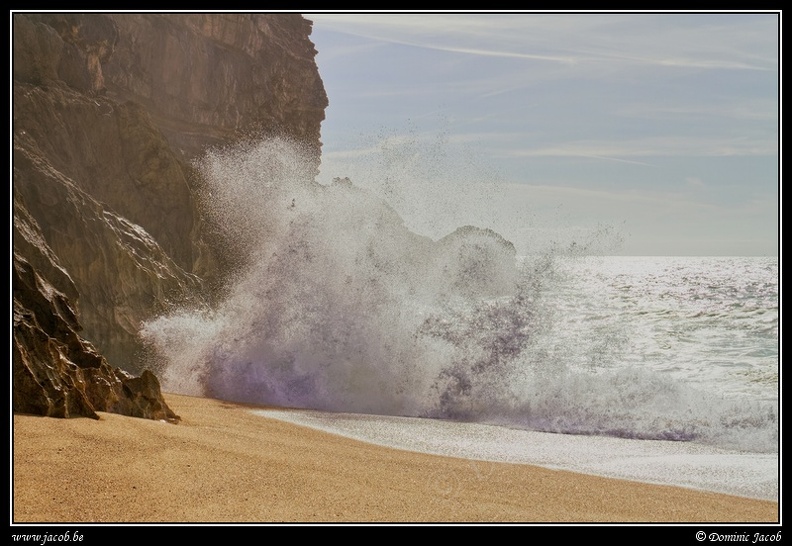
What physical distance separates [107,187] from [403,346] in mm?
10047

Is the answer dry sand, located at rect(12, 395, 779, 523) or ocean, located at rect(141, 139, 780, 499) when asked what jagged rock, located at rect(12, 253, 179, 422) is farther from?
ocean, located at rect(141, 139, 780, 499)

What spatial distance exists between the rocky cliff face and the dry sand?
762 millimetres

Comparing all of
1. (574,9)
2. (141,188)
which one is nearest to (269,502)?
(574,9)

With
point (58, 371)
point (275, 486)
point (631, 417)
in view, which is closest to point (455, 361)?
point (631, 417)

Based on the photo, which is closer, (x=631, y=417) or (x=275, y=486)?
(x=275, y=486)

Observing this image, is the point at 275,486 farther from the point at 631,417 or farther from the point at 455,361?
the point at 455,361

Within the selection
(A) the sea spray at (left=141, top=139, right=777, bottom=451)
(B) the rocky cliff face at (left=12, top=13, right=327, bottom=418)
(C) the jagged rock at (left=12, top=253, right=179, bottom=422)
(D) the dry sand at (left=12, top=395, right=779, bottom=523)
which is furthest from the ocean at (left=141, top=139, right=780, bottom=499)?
(C) the jagged rock at (left=12, top=253, right=179, bottom=422)

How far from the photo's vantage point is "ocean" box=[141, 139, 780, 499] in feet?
32.2

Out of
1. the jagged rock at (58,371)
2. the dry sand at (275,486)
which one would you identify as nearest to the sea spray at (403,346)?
the dry sand at (275,486)

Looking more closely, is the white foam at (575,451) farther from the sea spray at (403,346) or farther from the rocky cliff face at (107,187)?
the rocky cliff face at (107,187)

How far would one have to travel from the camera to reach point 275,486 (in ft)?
18.4

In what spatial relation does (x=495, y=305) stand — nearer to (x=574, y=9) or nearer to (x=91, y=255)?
(x=91, y=255)

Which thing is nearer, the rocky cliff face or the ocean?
the rocky cliff face

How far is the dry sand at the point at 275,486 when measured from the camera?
16.1 ft
